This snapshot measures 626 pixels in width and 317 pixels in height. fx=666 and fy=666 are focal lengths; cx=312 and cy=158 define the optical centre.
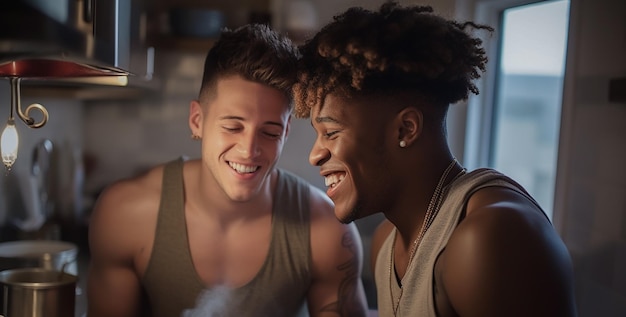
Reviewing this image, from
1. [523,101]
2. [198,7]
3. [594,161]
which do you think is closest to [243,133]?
[198,7]

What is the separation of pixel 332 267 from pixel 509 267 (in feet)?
2.30

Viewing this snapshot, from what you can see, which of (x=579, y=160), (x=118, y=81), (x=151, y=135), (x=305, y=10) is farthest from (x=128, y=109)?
(x=579, y=160)

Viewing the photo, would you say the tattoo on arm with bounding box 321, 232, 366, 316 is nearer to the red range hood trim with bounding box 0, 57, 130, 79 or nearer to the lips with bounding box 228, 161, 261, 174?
the lips with bounding box 228, 161, 261, 174

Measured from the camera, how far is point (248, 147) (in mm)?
1483

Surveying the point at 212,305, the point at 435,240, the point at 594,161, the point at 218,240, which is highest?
the point at 594,161

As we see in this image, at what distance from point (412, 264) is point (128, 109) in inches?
43.5

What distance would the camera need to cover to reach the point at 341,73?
3.95ft

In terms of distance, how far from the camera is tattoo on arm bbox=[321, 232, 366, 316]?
5.32ft

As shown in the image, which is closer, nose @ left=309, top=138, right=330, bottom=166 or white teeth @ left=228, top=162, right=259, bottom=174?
nose @ left=309, top=138, right=330, bottom=166

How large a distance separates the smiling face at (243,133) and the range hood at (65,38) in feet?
0.80

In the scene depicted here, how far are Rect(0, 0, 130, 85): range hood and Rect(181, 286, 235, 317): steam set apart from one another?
539 millimetres

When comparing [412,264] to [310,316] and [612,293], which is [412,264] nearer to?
[310,316]

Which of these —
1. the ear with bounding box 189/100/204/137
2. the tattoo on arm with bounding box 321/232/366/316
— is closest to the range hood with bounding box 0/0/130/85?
the ear with bounding box 189/100/204/137

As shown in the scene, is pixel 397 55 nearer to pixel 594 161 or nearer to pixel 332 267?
pixel 332 267
